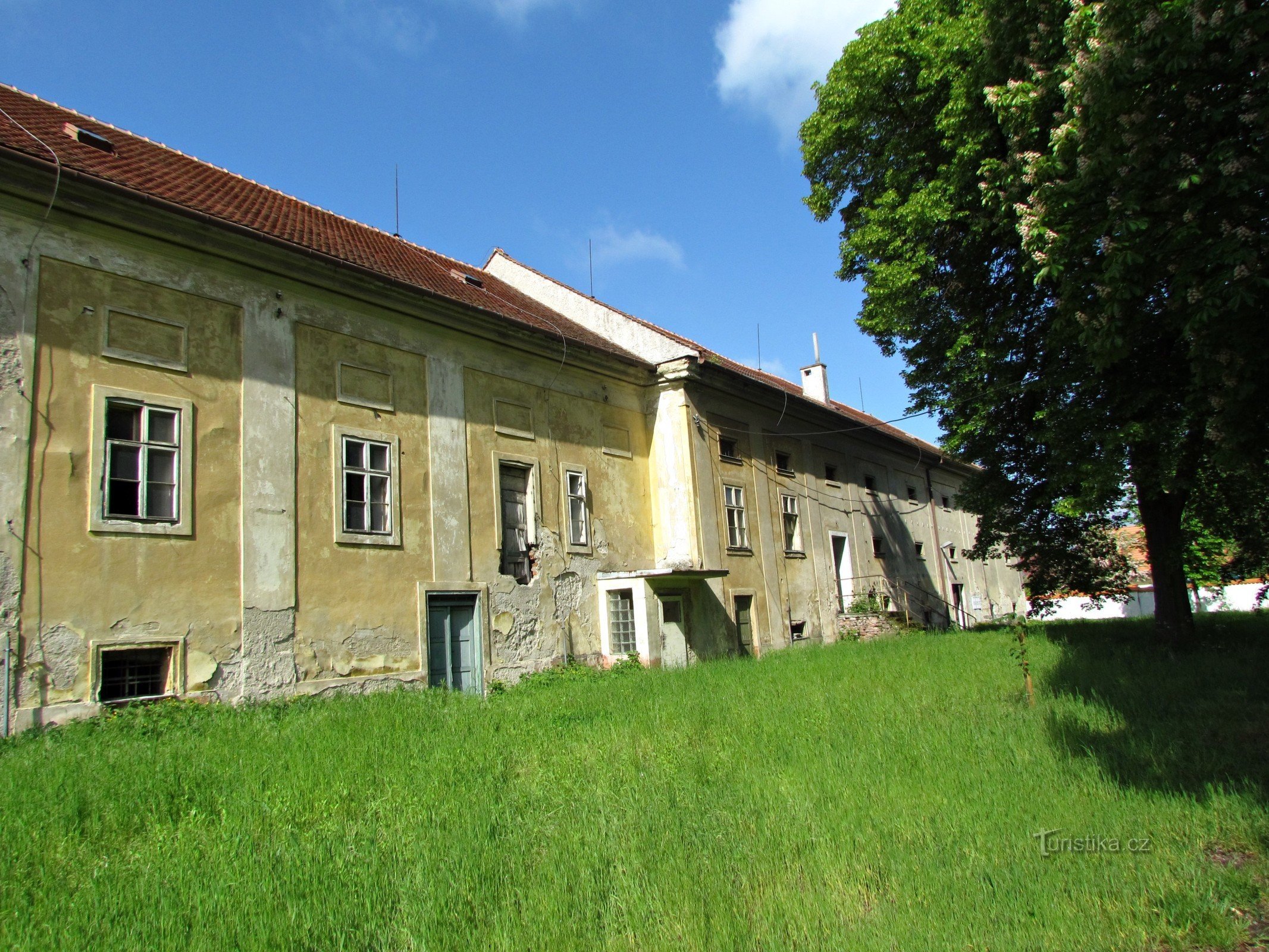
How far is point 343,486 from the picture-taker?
11883 millimetres

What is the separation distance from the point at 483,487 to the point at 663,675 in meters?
4.23

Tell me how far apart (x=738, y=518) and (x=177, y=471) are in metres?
11.9

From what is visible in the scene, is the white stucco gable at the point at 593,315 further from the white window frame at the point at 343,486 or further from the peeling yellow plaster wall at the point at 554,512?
the white window frame at the point at 343,486

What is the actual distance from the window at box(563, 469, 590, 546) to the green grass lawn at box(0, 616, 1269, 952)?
5993 millimetres

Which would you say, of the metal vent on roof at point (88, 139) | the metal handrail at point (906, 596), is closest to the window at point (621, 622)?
the metal handrail at point (906, 596)

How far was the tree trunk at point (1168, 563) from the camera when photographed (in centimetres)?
1266

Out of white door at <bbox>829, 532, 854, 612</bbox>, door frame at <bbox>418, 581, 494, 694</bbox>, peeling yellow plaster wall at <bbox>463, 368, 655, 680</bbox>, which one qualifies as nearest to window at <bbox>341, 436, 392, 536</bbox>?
door frame at <bbox>418, 581, 494, 694</bbox>

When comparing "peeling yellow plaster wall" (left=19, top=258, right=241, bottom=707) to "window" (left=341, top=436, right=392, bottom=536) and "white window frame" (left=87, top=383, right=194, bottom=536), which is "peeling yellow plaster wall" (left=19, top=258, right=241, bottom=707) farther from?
"window" (left=341, top=436, right=392, bottom=536)

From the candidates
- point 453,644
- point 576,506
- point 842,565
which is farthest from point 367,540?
point 842,565

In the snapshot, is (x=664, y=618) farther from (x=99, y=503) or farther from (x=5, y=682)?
(x=5, y=682)

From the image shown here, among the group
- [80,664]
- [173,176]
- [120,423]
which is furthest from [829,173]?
[80,664]

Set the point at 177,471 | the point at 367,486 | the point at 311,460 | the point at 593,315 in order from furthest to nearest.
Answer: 1. the point at 593,315
2. the point at 367,486
3. the point at 311,460
4. the point at 177,471

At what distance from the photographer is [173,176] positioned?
1253cm

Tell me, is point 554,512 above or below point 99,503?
above
